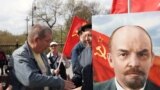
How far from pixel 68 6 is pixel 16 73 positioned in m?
40.8

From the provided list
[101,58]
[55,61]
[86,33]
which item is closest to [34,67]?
[101,58]

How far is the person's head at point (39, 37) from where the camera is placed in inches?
162

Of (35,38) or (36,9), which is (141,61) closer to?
(35,38)

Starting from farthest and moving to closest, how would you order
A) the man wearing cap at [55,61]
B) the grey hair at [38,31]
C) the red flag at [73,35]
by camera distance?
1. the man wearing cap at [55,61]
2. the red flag at [73,35]
3. the grey hair at [38,31]

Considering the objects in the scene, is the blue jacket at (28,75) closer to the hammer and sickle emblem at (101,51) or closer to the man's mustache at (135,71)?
the hammer and sickle emblem at (101,51)

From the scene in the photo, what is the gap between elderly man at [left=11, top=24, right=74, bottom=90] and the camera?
13.2ft

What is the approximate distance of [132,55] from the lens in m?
3.13

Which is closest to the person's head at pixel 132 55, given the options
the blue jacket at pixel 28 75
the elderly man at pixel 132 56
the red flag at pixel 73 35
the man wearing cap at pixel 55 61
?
the elderly man at pixel 132 56

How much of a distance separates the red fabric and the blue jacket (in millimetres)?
825

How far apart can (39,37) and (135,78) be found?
4.08ft

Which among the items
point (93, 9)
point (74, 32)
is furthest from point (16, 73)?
point (93, 9)

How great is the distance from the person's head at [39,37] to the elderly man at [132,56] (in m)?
1.05

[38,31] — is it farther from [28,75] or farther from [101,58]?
[101,58]

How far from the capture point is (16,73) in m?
4.12
